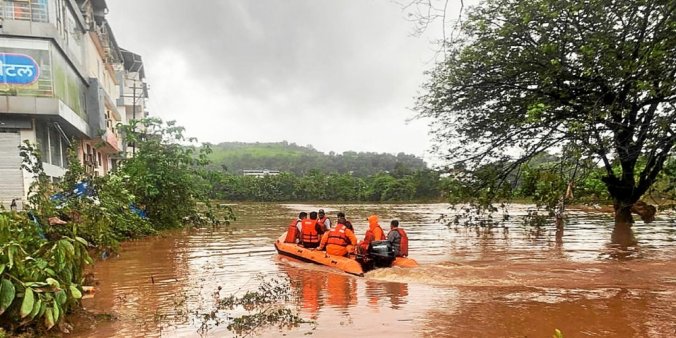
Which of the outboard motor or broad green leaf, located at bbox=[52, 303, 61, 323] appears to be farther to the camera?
the outboard motor

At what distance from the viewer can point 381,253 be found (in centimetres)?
1127

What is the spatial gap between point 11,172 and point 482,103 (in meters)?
16.1

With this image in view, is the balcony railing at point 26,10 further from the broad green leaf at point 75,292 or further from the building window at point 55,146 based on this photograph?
the broad green leaf at point 75,292

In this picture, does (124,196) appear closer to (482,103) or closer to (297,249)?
(297,249)

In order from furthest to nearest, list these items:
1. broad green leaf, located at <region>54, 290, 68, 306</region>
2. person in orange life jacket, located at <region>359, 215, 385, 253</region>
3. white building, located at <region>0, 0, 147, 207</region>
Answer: white building, located at <region>0, 0, 147, 207</region>
person in orange life jacket, located at <region>359, 215, 385, 253</region>
broad green leaf, located at <region>54, 290, 68, 306</region>

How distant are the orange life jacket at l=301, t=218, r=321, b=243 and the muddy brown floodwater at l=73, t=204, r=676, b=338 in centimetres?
71

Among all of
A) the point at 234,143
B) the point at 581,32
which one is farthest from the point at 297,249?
the point at 234,143

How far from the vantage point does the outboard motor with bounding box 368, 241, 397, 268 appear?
11.3 m

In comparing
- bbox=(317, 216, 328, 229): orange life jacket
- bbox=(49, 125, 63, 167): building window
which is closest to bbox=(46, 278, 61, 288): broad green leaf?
bbox=(317, 216, 328, 229): orange life jacket

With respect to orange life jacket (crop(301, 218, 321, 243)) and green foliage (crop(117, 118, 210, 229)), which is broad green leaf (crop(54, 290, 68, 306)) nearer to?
orange life jacket (crop(301, 218, 321, 243))

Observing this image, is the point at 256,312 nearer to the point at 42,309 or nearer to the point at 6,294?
the point at 42,309

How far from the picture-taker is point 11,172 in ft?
61.0

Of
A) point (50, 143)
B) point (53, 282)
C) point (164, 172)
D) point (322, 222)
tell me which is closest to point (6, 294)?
point (53, 282)

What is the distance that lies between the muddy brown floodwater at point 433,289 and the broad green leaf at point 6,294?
130 centimetres
